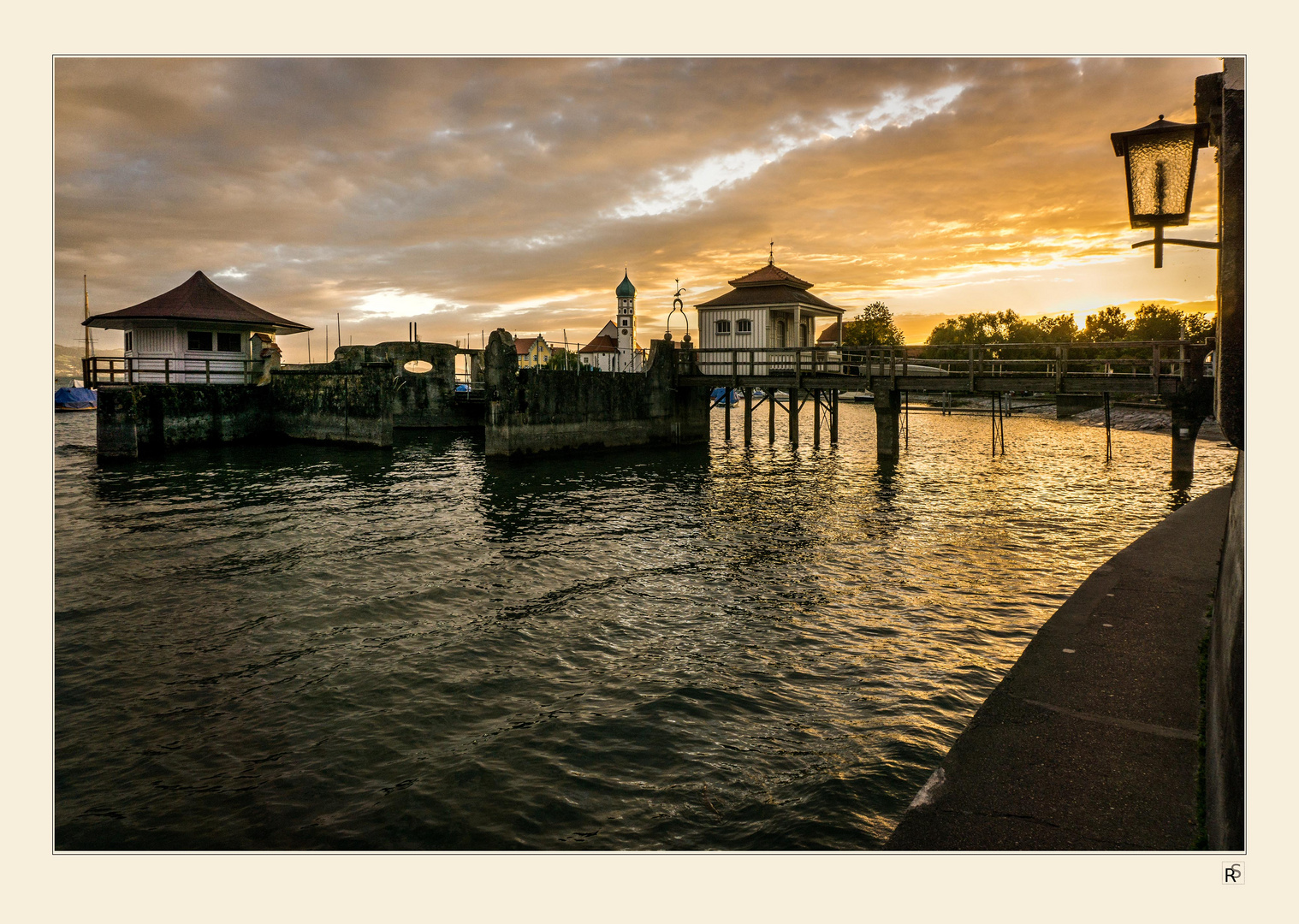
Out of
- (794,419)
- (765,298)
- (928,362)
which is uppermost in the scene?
(765,298)

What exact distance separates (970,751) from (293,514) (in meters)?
17.3

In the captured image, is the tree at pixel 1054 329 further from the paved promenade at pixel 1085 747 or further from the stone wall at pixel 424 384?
the paved promenade at pixel 1085 747

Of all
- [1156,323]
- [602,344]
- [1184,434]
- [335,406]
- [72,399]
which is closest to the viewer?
[1184,434]

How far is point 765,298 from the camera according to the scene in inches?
1390

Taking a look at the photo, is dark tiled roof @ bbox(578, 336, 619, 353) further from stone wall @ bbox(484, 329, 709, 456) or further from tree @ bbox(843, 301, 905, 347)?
stone wall @ bbox(484, 329, 709, 456)

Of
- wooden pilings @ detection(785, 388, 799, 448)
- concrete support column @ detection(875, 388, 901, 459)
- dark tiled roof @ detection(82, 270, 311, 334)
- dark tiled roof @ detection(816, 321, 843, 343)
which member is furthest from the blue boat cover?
dark tiled roof @ detection(816, 321, 843, 343)

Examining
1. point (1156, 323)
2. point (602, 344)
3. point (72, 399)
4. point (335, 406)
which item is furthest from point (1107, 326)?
point (72, 399)

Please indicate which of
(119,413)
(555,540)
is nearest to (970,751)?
(555,540)

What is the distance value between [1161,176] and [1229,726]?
4.28 metres

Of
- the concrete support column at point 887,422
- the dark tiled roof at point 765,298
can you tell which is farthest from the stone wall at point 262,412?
the concrete support column at point 887,422

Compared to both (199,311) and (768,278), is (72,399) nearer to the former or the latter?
(199,311)

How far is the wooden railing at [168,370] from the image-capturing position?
29.9 metres

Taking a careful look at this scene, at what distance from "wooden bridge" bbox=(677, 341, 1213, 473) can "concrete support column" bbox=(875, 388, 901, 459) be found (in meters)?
0.03

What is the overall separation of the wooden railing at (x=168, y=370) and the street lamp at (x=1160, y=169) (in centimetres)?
3459
